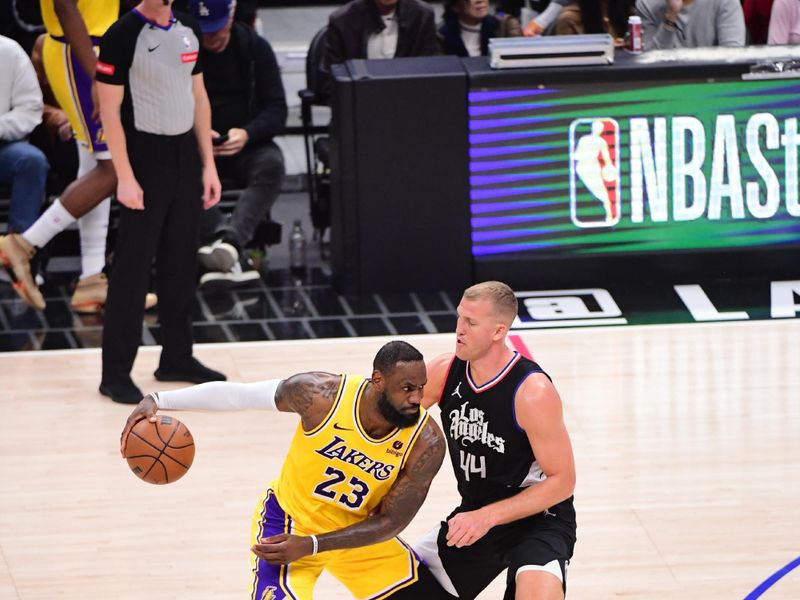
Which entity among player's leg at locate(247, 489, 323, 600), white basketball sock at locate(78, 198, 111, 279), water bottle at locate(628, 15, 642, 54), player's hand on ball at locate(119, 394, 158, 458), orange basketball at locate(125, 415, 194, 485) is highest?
water bottle at locate(628, 15, 642, 54)

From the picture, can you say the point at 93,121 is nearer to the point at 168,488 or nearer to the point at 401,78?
the point at 401,78

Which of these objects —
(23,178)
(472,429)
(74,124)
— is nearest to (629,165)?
(74,124)

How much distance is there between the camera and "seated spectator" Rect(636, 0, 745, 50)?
9.51m

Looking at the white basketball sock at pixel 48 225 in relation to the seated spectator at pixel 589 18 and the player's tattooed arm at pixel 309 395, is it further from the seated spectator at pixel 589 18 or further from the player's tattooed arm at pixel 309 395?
the player's tattooed arm at pixel 309 395

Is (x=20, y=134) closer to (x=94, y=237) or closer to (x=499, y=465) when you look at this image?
(x=94, y=237)

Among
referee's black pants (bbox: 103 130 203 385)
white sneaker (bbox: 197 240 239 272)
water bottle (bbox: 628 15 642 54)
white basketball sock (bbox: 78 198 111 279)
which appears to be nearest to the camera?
referee's black pants (bbox: 103 130 203 385)

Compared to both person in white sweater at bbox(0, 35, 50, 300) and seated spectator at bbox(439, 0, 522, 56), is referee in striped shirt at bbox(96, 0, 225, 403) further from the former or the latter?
seated spectator at bbox(439, 0, 522, 56)

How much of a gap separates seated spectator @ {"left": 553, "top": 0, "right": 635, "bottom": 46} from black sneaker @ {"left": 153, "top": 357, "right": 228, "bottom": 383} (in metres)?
3.45

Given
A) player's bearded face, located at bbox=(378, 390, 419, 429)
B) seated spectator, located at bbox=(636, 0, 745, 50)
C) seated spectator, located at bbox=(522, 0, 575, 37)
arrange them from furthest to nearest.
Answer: seated spectator, located at bbox=(522, 0, 575, 37) < seated spectator, located at bbox=(636, 0, 745, 50) < player's bearded face, located at bbox=(378, 390, 419, 429)

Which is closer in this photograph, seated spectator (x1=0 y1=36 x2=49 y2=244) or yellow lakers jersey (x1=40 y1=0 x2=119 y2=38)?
yellow lakers jersey (x1=40 y1=0 x2=119 y2=38)

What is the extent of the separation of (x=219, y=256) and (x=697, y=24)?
330 centimetres

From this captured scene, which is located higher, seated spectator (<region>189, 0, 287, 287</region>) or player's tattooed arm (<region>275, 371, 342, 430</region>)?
player's tattooed arm (<region>275, 371, 342, 430</region>)

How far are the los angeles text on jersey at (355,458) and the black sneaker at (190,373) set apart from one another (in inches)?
120

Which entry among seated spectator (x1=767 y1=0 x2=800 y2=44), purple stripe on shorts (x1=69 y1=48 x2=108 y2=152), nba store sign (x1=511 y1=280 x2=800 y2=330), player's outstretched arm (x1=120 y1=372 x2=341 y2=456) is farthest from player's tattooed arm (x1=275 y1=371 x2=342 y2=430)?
seated spectator (x1=767 y1=0 x2=800 y2=44)
